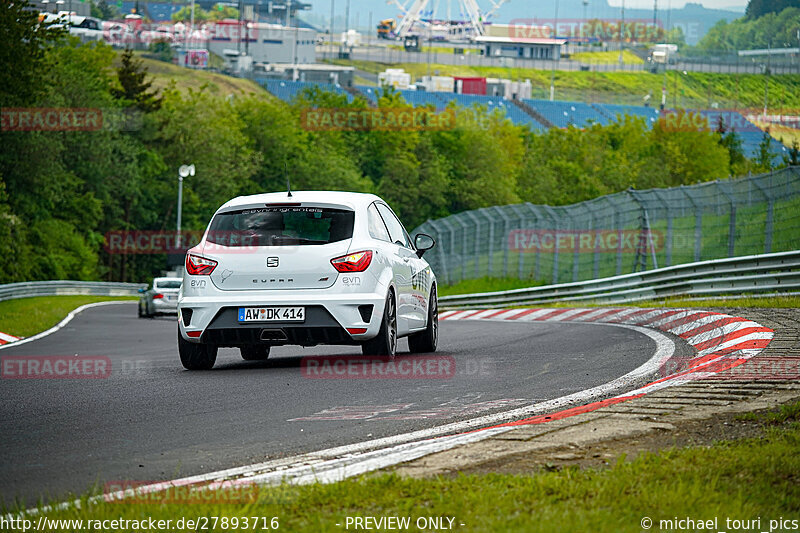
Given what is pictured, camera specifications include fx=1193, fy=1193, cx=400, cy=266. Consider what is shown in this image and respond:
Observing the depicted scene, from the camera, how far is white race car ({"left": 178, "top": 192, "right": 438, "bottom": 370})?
10219mm

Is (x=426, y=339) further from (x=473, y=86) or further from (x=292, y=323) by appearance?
(x=473, y=86)

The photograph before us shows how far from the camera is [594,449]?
5477 mm

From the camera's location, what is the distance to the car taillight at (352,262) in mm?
10328

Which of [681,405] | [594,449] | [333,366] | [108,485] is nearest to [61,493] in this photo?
[108,485]

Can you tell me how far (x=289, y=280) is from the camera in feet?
33.8

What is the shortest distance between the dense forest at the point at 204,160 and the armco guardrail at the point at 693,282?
27469 millimetres

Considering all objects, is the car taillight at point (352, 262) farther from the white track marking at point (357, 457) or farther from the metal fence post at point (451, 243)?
the metal fence post at point (451, 243)

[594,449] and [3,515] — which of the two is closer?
[3,515]

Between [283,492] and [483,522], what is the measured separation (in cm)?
93

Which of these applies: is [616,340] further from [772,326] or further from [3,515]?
[3,515]

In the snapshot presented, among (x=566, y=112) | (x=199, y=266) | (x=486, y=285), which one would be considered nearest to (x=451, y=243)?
(x=486, y=285)

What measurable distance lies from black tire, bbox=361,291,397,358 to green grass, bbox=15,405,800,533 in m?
5.48

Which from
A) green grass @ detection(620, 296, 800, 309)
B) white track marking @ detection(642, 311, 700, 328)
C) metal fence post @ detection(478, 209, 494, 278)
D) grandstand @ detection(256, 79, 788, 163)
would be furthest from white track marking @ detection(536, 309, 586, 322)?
grandstand @ detection(256, 79, 788, 163)

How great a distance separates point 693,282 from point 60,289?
111ft
